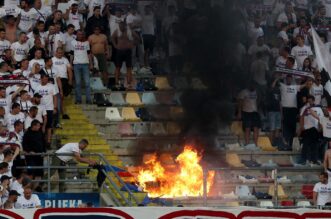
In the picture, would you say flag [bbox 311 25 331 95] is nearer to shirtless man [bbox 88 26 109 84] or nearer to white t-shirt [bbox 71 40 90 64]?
shirtless man [bbox 88 26 109 84]

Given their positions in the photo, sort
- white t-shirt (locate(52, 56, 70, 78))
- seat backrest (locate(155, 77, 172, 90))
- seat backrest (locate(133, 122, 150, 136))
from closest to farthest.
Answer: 1. white t-shirt (locate(52, 56, 70, 78))
2. seat backrest (locate(133, 122, 150, 136))
3. seat backrest (locate(155, 77, 172, 90))

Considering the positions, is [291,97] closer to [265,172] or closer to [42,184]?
[265,172]

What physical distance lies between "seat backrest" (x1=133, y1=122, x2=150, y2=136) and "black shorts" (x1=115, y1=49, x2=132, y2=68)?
1.33m

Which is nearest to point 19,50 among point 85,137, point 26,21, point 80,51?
point 26,21

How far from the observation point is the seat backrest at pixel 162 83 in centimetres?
2953

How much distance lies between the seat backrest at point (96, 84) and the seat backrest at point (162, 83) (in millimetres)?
1181

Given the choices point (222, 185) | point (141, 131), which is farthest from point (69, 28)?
point (222, 185)

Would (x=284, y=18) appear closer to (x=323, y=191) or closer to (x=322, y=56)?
(x=322, y=56)

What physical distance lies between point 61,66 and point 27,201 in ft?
15.1

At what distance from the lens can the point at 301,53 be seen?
30.3m

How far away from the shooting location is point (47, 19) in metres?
29.0

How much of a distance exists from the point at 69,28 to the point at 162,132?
9.21 feet

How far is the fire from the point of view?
2709cm

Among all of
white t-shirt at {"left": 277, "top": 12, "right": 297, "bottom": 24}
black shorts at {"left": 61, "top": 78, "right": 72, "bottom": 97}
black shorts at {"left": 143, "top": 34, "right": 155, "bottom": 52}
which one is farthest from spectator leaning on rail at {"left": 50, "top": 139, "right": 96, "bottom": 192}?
white t-shirt at {"left": 277, "top": 12, "right": 297, "bottom": 24}
